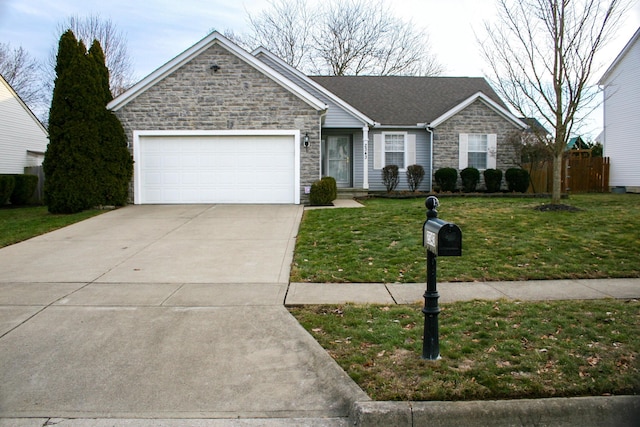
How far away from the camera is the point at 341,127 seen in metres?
18.8

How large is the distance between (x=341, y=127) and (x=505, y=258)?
11.7 metres

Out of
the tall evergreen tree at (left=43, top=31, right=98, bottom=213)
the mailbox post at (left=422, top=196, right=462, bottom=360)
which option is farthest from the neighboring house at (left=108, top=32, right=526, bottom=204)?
the mailbox post at (left=422, top=196, right=462, bottom=360)

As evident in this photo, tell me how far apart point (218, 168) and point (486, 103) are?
11.1 meters

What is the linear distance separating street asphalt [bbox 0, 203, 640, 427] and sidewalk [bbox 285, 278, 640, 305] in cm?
3

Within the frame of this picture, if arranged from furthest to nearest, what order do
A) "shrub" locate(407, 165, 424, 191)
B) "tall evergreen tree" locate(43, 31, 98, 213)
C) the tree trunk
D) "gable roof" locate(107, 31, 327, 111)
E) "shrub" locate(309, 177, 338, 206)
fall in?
1. "shrub" locate(407, 165, 424, 191)
2. "gable roof" locate(107, 31, 327, 111)
3. "shrub" locate(309, 177, 338, 206)
4. "tall evergreen tree" locate(43, 31, 98, 213)
5. the tree trunk

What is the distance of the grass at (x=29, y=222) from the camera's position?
10.7 metres

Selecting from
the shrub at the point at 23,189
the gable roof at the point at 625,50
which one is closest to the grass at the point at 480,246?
the gable roof at the point at 625,50

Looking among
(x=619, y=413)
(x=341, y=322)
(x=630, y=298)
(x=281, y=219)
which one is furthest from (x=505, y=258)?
(x=281, y=219)

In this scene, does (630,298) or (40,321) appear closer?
(40,321)

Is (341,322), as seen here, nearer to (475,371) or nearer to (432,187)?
(475,371)

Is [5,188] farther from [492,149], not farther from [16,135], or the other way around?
[492,149]

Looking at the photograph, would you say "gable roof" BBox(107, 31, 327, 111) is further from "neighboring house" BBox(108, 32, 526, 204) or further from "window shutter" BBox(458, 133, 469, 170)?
"window shutter" BBox(458, 133, 469, 170)

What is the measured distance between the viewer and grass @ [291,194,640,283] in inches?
289

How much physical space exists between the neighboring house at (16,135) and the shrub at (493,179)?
20506 mm
